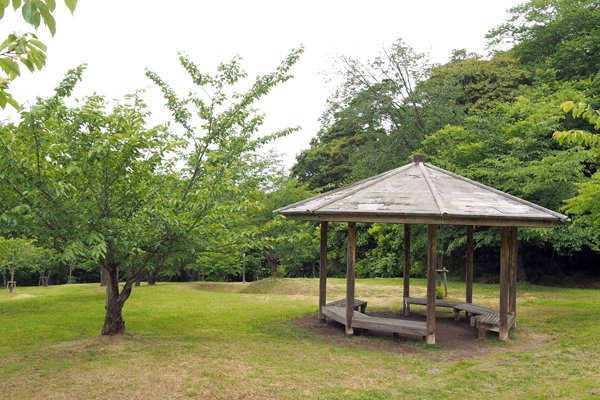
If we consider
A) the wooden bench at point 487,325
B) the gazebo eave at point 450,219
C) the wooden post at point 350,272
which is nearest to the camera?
the gazebo eave at point 450,219

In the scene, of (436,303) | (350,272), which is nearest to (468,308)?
(436,303)

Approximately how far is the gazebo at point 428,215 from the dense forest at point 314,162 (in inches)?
58.3

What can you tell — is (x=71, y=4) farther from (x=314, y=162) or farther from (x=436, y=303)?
(x=314, y=162)

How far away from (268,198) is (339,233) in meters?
7.82

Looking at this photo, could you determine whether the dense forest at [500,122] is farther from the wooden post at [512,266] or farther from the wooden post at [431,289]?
the wooden post at [431,289]

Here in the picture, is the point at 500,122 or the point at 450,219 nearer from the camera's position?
the point at 450,219

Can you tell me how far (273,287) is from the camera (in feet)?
62.4

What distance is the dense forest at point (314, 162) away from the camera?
743 cm

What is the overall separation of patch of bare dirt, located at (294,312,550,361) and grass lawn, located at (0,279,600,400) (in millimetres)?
39

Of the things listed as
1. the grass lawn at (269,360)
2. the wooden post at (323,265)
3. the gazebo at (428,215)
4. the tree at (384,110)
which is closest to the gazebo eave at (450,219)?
the gazebo at (428,215)

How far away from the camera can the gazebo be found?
8.69 metres

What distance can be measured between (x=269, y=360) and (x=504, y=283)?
4824mm

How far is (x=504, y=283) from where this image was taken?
9.17 metres

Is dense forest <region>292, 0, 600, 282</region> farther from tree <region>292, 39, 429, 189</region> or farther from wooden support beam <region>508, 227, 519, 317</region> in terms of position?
wooden support beam <region>508, 227, 519, 317</region>
